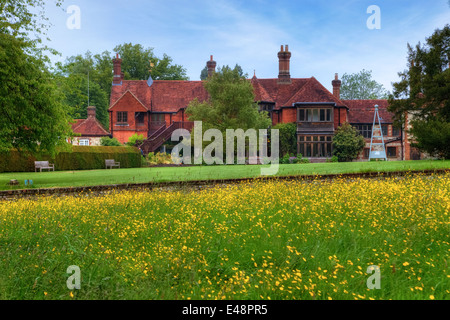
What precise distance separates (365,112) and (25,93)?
37.0 m

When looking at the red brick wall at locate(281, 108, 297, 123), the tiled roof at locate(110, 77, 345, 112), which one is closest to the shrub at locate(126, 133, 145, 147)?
the tiled roof at locate(110, 77, 345, 112)

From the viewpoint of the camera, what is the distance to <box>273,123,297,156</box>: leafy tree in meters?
35.6

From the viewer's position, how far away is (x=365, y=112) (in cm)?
4106

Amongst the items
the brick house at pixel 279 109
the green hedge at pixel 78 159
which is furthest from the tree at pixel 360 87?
the green hedge at pixel 78 159

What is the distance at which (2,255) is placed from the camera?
4457 millimetres

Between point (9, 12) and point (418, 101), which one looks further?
point (418, 101)

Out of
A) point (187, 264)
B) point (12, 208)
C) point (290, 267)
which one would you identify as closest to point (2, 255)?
point (187, 264)

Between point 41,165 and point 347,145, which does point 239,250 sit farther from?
point 347,145

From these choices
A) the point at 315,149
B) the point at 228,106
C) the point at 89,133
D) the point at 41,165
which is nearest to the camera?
the point at 41,165

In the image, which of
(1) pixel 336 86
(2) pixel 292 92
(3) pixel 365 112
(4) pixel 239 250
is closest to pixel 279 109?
(2) pixel 292 92

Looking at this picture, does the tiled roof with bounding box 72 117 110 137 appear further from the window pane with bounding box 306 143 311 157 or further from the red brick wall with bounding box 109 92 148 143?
the window pane with bounding box 306 143 311 157
